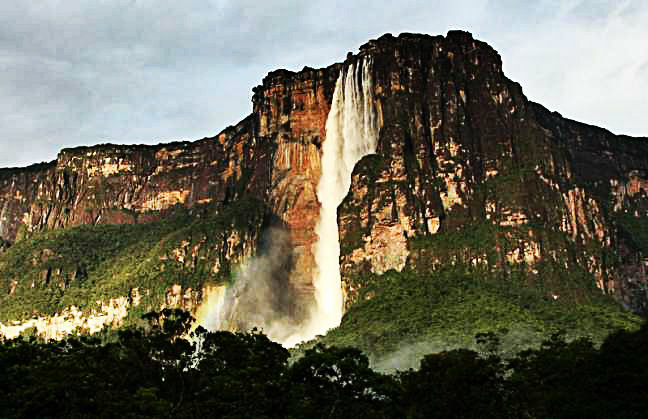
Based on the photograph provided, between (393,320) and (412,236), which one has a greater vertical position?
(412,236)

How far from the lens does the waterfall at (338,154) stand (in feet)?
347

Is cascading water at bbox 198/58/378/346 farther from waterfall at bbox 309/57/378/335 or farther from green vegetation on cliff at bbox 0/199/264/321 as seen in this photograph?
green vegetation on cliff at bbox 0/199/264/321

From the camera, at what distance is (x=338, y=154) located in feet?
361

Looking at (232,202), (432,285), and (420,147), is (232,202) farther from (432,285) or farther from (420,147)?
(432,285)

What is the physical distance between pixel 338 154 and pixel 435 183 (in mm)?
15728

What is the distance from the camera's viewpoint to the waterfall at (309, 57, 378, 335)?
10569cm

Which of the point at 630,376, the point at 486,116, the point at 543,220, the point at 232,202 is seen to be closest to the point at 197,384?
the point at 630,376

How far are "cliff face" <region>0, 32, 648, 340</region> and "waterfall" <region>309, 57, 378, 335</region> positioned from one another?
1328mm

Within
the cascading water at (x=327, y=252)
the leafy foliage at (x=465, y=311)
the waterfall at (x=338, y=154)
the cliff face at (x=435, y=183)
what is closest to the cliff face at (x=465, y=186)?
the cliff face at (x=435, y=183)

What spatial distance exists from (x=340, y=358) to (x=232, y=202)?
255 ft

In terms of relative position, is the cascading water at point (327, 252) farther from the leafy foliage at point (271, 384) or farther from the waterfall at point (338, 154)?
the leafy foliage at point (271, 384)

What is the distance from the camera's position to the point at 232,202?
121 m

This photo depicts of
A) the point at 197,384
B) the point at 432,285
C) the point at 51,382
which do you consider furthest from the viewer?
the point at 432,285

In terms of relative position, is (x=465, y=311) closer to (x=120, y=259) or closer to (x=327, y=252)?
(x=327, y=252)
